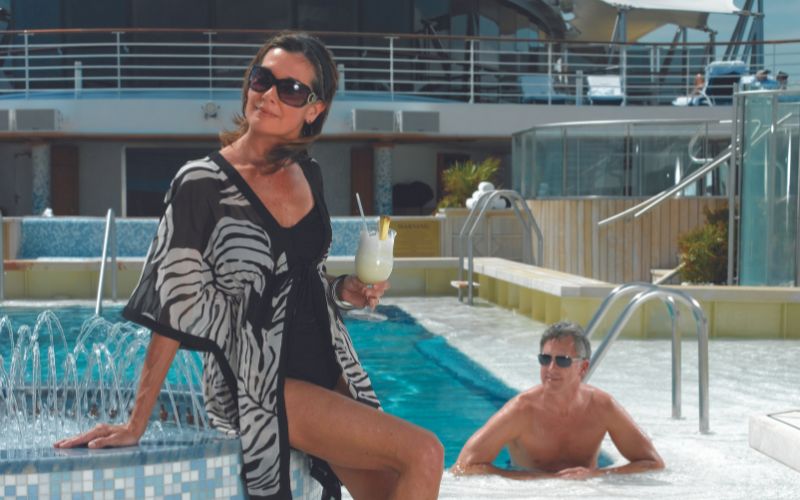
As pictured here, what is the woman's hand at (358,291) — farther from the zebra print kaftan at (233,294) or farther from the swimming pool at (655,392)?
the swimming pool at (655,392)

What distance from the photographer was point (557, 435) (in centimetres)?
479

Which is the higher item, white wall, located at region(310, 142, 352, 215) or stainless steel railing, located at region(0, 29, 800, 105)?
stainless steel railing, located at region(0, 29, 800, 105)

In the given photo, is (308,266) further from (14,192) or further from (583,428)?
(14,192)

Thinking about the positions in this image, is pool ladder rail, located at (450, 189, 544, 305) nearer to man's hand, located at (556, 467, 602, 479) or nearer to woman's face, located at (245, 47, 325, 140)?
man's hand, located at (556, 467, 602, 479)

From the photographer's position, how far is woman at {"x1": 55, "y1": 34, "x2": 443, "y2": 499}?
2.44 meters

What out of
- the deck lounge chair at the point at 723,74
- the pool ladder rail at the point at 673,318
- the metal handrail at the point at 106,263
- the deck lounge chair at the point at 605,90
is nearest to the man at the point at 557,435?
the pool ladder rail at the point at 673,318

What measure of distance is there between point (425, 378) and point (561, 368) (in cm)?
365

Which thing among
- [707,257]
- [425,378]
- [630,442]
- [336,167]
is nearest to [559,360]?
[630,442]

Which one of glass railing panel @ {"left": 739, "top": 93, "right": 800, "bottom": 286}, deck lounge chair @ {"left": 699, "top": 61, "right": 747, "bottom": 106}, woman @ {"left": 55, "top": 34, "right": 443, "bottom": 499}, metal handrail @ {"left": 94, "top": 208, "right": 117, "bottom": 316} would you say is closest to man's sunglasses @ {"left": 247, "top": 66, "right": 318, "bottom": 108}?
woman @ {"left": 55, "top": 34, "right": 443, "bottom": 499}

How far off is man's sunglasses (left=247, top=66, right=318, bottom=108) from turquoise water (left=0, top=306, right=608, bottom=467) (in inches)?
140

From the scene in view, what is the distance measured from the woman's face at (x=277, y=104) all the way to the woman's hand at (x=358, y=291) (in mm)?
367

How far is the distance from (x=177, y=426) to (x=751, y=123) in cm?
860

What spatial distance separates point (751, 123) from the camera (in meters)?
10.6

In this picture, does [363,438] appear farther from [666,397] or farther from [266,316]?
[666,397]
